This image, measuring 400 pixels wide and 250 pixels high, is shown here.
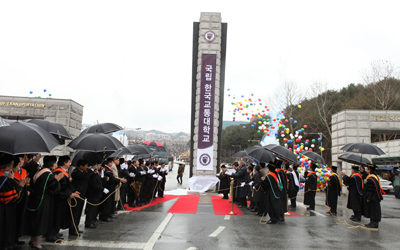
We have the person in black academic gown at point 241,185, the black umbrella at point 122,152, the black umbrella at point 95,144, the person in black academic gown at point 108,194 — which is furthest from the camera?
the person in black academic gown at point 241,185

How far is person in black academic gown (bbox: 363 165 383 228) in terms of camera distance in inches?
328

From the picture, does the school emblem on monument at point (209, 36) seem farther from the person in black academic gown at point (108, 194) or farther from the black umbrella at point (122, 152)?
the person in black academic gown at point (108, 194)

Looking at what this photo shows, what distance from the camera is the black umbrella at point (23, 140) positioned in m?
4.48

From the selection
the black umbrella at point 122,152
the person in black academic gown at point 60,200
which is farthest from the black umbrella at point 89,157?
the black umbrella at point 122,152

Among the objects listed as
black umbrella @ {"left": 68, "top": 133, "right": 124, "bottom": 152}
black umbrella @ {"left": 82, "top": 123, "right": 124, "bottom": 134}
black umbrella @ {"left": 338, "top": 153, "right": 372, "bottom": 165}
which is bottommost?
black umbrella @ {"left": 338, "top": 153, "right": 372, "bottom": 165}

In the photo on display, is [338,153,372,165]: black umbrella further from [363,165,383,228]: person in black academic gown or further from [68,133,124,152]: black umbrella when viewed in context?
[68,133,124,152]: black umbrella

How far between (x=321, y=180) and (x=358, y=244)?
12.9 m

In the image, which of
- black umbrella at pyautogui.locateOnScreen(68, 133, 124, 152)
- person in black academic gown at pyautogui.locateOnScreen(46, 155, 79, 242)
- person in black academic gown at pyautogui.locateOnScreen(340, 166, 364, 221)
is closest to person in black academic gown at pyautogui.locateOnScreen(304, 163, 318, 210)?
person in black academic gown at pyautogui.locateOnScreen(340, 166, 364, 221)

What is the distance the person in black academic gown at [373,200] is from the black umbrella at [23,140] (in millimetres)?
7993

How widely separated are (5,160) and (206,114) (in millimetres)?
13572

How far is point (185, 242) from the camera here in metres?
6.11

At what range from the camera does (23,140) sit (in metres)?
4.68

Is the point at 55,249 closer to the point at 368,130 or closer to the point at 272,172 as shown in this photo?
the point at 272,172

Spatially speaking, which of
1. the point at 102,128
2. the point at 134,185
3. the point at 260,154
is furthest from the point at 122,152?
the point at 260,154
